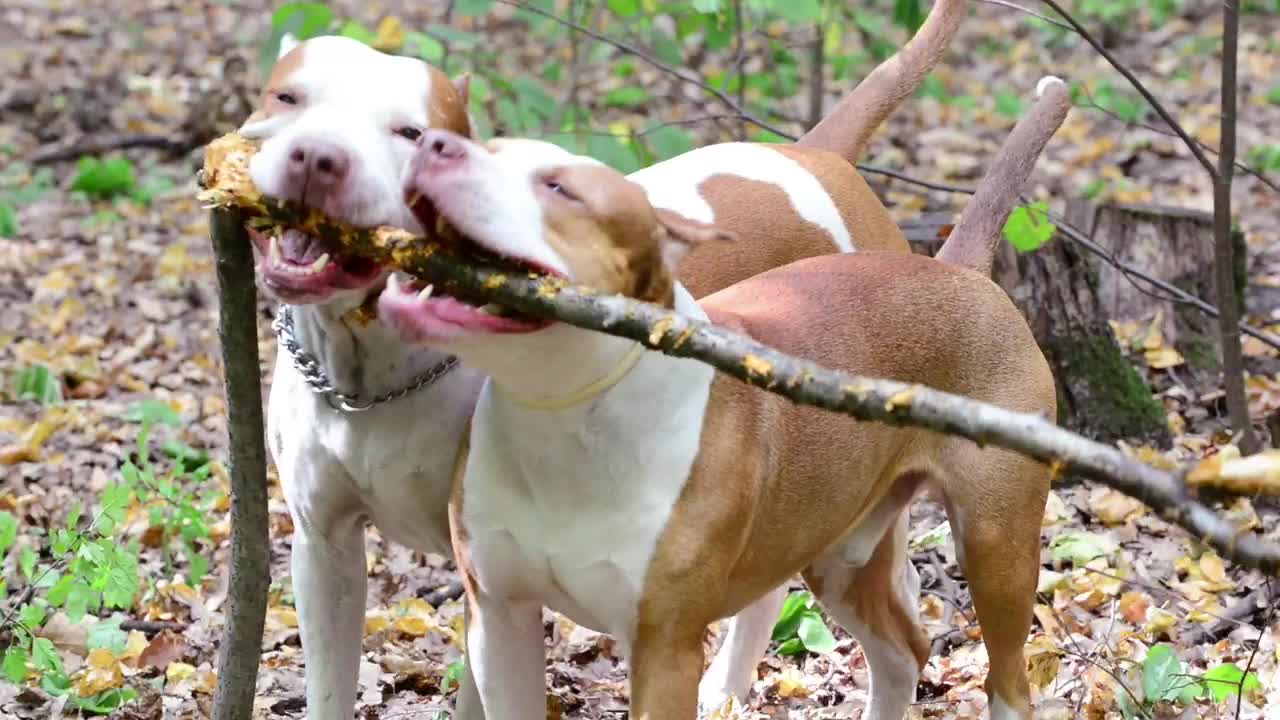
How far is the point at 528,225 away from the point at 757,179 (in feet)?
5.62

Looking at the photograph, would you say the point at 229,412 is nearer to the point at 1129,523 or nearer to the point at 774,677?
the point at 774,677

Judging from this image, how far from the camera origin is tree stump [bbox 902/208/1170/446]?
5875 millimetres

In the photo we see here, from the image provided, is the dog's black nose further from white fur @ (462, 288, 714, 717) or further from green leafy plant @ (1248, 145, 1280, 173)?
green leafy plant @ (1248, 145, 1280, 173)

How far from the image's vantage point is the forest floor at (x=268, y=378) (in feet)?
14.9

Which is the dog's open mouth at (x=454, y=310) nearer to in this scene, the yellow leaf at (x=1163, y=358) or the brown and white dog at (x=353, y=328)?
the brown and white dog at (x=353, y=328)

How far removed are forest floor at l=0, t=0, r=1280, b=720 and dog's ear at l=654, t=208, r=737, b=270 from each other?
1.02m

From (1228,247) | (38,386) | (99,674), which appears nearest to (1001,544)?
(1228,247)

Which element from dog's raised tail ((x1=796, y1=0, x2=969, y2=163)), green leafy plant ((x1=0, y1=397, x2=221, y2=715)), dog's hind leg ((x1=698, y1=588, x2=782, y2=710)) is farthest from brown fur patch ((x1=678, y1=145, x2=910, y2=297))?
green leafy plant ((x1=0, y1=397, x2=221, y2=715))

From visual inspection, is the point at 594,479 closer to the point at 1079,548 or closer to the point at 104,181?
the point at 1079,548

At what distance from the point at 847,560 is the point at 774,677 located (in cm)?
82

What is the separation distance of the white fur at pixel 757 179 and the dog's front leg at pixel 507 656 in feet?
4.39

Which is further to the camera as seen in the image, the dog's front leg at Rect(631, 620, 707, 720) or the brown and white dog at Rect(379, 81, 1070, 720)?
the dog's front leg at Rect(631, 620, 707, 720)

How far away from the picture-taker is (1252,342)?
22.0 ft

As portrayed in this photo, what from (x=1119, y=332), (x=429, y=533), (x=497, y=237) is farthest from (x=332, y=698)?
(x=1119, y=332)
